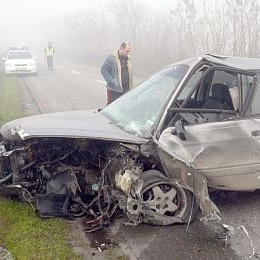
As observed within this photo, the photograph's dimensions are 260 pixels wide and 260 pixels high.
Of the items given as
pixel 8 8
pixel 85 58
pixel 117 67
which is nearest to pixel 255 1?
pixel 117 67

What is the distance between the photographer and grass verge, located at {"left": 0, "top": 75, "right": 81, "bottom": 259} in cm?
369

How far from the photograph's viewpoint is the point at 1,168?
4668mm

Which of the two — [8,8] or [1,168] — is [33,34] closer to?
[8,8]

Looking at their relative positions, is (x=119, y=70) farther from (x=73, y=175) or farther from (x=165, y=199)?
(x=165, y=199)

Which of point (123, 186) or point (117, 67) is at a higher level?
point (117, 67)

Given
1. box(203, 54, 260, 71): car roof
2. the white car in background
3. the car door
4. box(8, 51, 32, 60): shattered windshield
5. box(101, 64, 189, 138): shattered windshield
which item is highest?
Answer: box(203, 54, 260, 71): car roof

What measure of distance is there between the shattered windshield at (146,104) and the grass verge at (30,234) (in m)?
1.18

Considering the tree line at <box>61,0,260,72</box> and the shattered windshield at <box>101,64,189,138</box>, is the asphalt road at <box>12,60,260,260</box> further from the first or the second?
the tree line at <box>61,0,260,72</box>

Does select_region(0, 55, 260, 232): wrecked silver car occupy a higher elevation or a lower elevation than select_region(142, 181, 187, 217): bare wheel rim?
higher

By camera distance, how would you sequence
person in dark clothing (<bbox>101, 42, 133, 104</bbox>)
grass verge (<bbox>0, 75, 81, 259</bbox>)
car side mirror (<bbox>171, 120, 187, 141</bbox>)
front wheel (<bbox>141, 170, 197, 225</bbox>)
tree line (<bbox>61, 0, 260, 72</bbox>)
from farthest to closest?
tree line (<bbox>61, 0, 260, 72</bbox>) < person in dark clothing (<bbox>101, 42, 133, 104</bbox>) < front wheel (<bbox>141, 170, 197, 225</bbox>) < car side mirror (<bbox>171, 120, 187, 141</bbox>) < grass verge (<bbox>0, 75, 81, 259</bbox>)

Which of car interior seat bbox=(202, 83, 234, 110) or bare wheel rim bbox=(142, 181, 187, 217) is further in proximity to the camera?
car interior seat bbox=(202, 83, 234, 110)

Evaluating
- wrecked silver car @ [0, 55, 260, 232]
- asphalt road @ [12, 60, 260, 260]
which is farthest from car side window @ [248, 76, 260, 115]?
asphalt road @ [12, 60, 260, 260]

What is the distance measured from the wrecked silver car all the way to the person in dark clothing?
3287 millimetres

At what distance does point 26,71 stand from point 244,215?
1991 cm
